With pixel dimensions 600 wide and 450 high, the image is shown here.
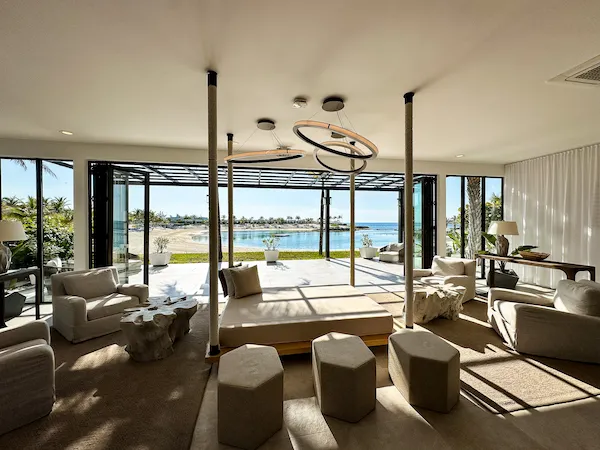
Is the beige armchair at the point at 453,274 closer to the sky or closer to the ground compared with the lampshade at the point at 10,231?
closer to the ground

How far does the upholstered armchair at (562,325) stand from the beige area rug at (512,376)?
0.10 meters

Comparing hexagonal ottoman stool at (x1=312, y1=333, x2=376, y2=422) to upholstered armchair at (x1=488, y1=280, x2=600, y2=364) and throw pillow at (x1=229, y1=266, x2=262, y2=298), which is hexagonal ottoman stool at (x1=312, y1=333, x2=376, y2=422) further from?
upholstered armchair at (x1=488, y1=280, x2=600, y2=364)

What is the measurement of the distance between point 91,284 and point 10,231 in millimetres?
1207

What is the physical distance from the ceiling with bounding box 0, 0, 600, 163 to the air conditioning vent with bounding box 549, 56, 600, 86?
0.32ft

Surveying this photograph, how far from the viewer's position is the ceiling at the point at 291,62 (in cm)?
185

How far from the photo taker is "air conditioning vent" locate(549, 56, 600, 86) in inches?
95.1

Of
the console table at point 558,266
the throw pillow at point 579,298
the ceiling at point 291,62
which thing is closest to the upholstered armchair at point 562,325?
the throw pillow at point 579,298

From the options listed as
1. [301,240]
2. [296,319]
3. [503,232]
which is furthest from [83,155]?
[301,240]

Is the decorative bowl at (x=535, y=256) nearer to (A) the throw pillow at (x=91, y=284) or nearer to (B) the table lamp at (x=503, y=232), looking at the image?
(B) the table lamp at (x=503, y=232)

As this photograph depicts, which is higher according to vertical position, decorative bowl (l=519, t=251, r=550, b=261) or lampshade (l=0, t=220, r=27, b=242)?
lampshade (l=0, t=220, r=27, b=242)

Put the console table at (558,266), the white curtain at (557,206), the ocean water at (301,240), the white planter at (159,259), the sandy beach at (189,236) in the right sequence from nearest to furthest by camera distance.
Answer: the console table at (558,266) → the white curtain at (557,206) → the white planter at (159,259) → the sandy beach at (189,236) → the ocean water at (301,240)

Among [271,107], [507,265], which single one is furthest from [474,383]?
[507,265]

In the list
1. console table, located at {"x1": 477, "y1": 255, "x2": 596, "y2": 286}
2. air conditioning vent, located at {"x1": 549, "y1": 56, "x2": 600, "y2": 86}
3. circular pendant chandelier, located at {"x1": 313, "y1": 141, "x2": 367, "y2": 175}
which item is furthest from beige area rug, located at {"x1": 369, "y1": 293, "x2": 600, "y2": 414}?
air conditioning vent, located at {"x1": 549, "y1": 56, "x2": 600, "y2": 86}

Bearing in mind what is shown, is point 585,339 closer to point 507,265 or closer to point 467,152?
point 467,152
